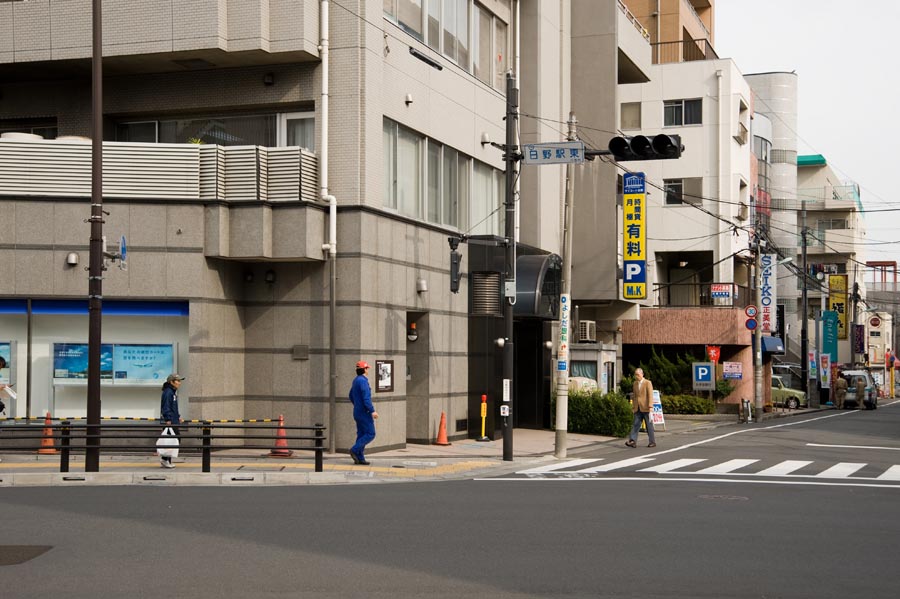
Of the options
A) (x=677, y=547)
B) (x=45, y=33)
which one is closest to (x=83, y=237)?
(x=45, y=33)

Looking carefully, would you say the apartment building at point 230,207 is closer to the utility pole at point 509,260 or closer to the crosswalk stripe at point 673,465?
the utility pole at point 509,260

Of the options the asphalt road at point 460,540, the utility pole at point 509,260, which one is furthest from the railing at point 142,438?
the utility pole at point 509,260

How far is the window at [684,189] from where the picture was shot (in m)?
53.0

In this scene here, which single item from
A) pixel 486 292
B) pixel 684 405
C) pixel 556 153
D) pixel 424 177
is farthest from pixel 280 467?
pixel 684 405

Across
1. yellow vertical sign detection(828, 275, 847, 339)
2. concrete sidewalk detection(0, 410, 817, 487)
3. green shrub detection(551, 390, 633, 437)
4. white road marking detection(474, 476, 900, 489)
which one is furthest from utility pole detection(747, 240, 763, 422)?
yellow vertical sign detection(828, 275, 847, 339)

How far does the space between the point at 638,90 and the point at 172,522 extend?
148ft

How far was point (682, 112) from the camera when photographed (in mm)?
53531

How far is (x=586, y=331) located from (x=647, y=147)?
20.3 m

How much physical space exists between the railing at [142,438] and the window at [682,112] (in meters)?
36.1

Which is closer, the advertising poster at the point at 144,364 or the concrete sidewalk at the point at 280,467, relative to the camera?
the concrete sidewalk at the point at 280,467

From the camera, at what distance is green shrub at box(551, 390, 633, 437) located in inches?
1174

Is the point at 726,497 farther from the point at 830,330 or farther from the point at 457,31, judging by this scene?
the point at 830,330

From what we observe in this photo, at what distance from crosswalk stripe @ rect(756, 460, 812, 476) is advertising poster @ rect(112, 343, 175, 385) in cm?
1205

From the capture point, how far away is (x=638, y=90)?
53875 millimetres
